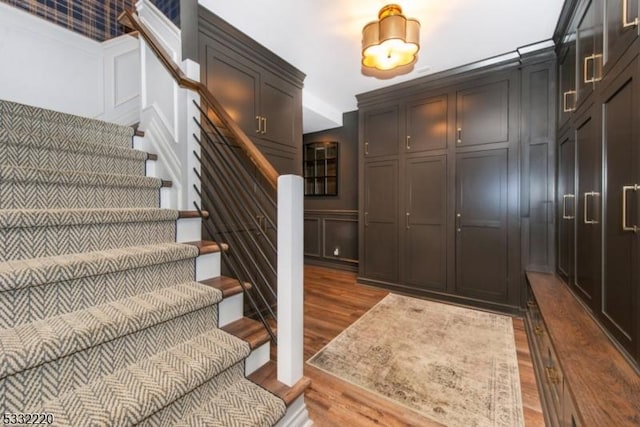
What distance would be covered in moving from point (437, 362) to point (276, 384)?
1292 mm

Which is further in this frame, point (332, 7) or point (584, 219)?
point (332, 7)

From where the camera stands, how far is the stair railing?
4.24ft

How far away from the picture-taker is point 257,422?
42.6 inches

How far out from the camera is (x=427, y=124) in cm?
334

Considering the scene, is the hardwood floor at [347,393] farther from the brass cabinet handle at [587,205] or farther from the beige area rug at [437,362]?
the brass cabinet handle at [587,205]

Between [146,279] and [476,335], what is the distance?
2.58 metres

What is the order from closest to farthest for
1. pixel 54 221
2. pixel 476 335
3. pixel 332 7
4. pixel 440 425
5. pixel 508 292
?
pixel 54 221
pixel 440 425
pixel 332 7
pixel 476 335
pixel 508 292

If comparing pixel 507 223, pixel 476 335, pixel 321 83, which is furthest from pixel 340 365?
pixel 321 83

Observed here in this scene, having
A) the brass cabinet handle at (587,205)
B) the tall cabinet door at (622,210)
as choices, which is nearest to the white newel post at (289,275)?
the tall cabinet door at (622,210)

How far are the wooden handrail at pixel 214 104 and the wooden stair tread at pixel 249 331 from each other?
0.75 meters

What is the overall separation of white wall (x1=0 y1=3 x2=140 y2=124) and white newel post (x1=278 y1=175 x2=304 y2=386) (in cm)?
281

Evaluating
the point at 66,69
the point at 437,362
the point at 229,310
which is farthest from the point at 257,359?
the point at 66,69

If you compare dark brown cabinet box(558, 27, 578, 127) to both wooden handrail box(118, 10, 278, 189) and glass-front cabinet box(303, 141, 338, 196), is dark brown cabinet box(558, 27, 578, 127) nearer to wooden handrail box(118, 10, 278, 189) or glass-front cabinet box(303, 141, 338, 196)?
wooden handrail box(118, 10, 278, 189)

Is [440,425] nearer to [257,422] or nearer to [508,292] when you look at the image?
[257,422]
